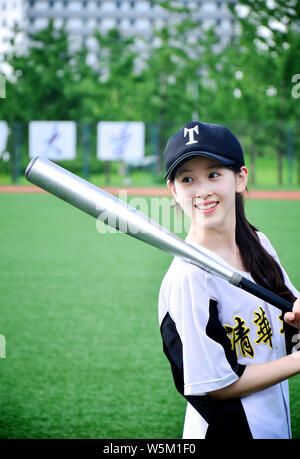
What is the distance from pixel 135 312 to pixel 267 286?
321cm

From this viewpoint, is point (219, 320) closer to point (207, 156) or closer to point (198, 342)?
point (198, 342)

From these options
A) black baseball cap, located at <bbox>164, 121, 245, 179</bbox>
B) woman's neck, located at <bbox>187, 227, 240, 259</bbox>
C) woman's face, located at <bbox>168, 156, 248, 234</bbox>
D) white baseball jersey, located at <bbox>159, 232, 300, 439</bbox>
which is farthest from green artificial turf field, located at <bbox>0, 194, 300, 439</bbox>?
black baseball cap, located at <bbox>164, 121, 245, 179</bbox>

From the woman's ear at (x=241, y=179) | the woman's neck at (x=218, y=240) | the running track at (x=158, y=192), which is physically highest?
the woman's ear at (x=241, y=179)

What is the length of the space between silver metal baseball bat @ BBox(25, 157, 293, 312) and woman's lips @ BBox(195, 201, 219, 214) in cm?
22

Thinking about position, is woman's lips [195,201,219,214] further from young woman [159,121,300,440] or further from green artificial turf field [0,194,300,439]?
green artificial turf field [0,194,300,439]

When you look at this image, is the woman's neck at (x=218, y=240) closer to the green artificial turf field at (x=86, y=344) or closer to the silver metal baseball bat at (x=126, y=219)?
the silver metal baseball bat at (x=126, y=219)

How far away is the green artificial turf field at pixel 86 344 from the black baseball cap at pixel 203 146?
1.67 metres

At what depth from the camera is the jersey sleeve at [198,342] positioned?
127 cm

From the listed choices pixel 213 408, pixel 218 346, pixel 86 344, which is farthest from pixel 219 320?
pixel 86 344

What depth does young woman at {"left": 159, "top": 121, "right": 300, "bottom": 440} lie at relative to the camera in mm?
1275

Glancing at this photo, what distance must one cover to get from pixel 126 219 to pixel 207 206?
0.97 ft

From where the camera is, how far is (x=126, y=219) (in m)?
1.21
